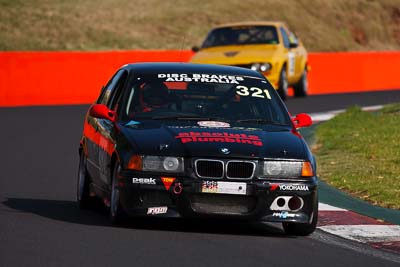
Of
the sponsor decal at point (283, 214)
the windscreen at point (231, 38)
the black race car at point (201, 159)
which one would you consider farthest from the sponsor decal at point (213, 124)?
the windscreen at point (231, 38)

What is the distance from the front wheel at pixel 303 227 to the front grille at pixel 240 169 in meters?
0.65

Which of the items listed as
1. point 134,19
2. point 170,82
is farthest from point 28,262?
point 134,19

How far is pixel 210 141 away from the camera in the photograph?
10141mm

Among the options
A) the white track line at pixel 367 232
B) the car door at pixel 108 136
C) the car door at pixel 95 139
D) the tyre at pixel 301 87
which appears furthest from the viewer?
the tyre at pixel 301 87

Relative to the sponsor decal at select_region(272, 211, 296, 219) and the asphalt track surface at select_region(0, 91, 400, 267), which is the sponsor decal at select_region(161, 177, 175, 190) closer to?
the asphalt track surface at select_region(0, 91, 400, 267)

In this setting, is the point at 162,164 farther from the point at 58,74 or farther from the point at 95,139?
the point at 58,74

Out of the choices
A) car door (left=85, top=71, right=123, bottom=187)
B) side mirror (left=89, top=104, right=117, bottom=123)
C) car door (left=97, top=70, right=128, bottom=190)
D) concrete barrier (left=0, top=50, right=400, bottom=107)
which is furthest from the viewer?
concrete barrier (left=0, top=50, right=400, bottom=107)

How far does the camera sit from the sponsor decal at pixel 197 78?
37.4 feet

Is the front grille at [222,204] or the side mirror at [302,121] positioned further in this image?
the side mirror at [302,121]

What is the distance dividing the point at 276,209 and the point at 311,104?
19.3 m

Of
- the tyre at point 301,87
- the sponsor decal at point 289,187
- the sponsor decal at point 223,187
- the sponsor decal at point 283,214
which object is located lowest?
the tyre at point 301,87

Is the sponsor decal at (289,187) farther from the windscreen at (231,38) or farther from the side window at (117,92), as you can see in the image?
the windscreen at (231,38)

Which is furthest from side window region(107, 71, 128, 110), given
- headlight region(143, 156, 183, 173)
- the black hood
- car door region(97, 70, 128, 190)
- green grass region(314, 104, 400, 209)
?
green grass region(314, 104, 400, 209)

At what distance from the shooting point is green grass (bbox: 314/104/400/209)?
45.6ft
